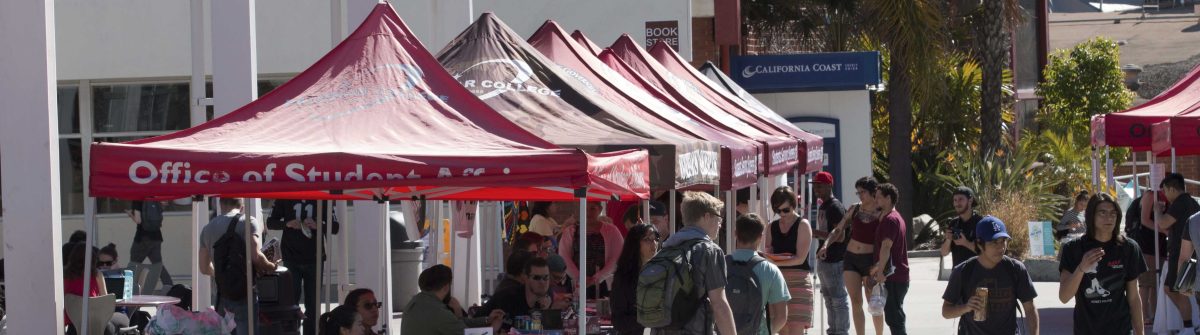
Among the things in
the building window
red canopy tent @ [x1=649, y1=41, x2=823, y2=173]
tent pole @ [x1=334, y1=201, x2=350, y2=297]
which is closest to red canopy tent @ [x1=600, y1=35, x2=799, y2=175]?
red canopy tent @ [x1=649, y1=41, x2=823, y2=173]

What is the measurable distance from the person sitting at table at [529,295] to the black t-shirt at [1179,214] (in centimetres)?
574

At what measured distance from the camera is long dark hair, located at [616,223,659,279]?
8.84 metres

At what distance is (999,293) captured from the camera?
8539mm

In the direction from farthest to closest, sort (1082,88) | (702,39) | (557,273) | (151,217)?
(1082,88) → (702,39) → (151,217) → (557,273)

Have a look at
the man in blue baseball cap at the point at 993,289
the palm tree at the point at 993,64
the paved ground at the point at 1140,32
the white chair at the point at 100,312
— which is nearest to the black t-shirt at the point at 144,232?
the white chair at the point at 100,312

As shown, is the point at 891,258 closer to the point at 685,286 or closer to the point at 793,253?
the point at 793,253

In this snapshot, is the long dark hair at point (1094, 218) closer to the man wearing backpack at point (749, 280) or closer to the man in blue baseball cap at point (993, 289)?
the man in blue baseball cap at point (993, 289)

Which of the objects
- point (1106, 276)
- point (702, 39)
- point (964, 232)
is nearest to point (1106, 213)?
point (1106, 276)

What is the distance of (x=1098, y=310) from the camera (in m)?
9.71

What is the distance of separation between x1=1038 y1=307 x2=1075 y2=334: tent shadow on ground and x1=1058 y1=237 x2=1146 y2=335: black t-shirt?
4.19 meters

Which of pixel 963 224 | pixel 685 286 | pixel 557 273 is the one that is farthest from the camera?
pixel 963 224

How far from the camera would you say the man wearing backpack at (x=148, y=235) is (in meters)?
18.4

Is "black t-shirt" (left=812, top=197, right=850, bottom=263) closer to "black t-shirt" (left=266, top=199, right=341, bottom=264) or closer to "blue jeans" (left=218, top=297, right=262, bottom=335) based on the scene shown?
"black t-shirt" (left=266, top=199, right=341, bottom=264)

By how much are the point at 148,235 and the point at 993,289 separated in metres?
12.4
